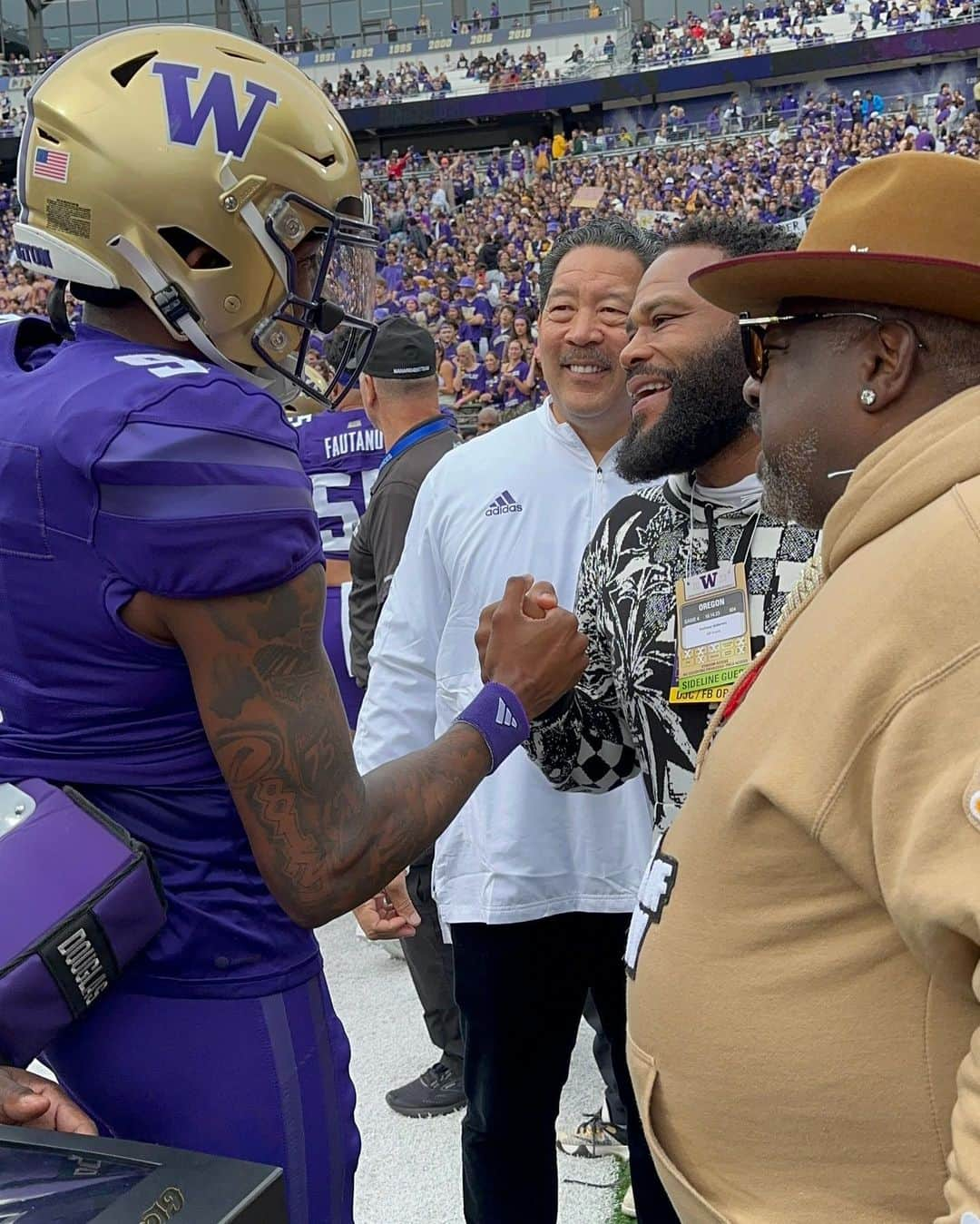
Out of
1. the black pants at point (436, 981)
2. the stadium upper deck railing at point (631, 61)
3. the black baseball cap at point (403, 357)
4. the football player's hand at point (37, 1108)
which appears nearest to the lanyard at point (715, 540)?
the football player's hand at point (37, 1108)

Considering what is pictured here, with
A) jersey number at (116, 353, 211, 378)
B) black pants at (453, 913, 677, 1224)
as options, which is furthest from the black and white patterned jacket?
jersey number at (116, 353, 211, 378)

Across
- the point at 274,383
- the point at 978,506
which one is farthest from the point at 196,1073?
the point at 978,506

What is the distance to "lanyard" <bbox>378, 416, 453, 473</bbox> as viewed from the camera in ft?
14.2

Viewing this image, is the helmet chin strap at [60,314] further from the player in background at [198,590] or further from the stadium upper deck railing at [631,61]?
the stadium upper deck railing at [631,61]

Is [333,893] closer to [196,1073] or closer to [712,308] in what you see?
[196,1073]

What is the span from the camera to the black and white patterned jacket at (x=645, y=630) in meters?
2.09

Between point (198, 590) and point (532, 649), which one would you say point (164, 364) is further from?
point (532, 649)

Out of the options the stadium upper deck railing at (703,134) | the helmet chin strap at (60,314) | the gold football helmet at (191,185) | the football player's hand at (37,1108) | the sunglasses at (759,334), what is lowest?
the football player's hand at (37,1108)

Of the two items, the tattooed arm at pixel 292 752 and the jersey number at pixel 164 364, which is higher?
the jersey number at pixel 164 364

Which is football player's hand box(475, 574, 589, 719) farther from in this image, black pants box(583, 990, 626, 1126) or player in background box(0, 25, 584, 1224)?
black pants box(583, 990, 626, 1126)

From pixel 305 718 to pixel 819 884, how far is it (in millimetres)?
595

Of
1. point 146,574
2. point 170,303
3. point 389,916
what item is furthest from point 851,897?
point 389,916

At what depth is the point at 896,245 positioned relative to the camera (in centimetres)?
137

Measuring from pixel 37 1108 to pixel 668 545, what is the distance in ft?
4.54
